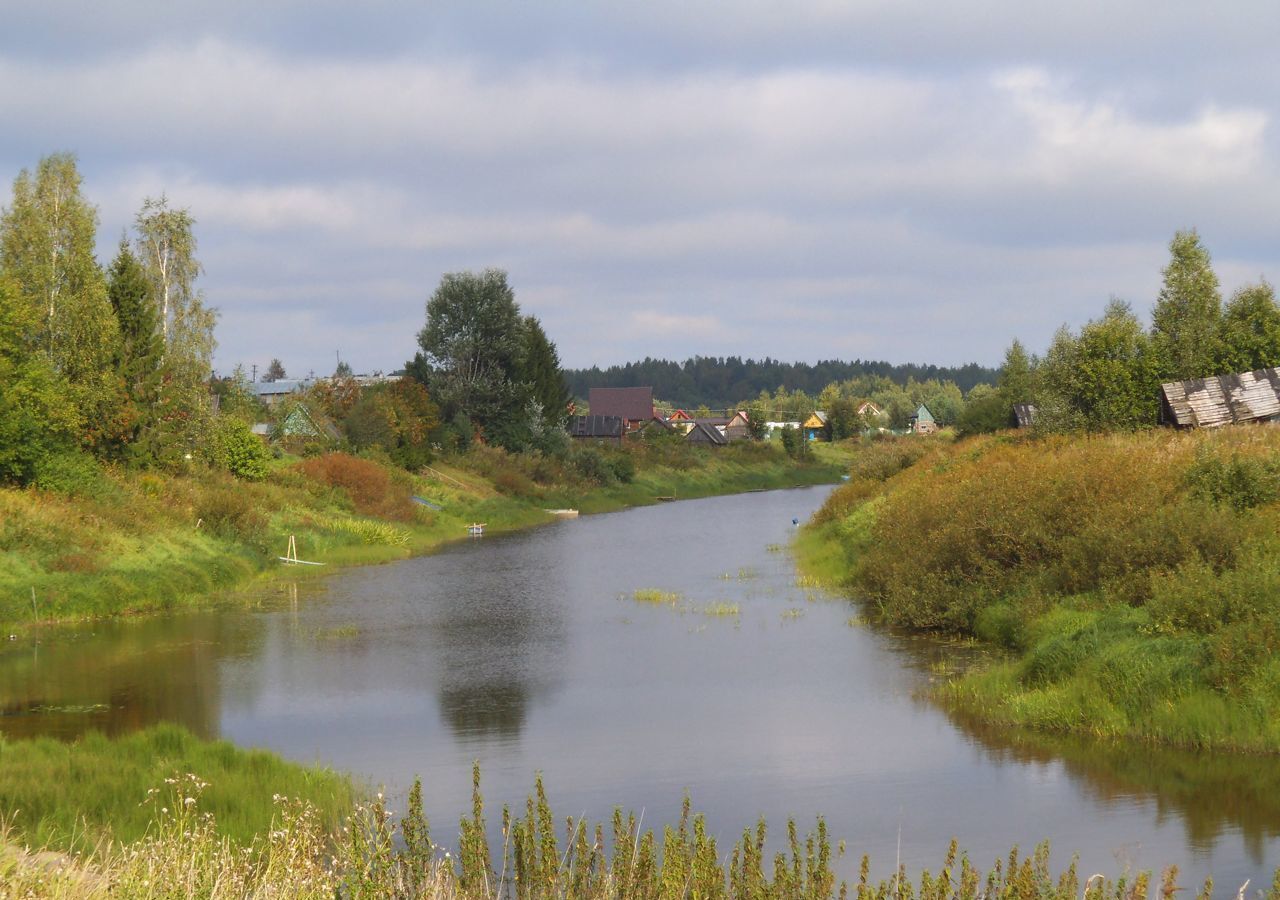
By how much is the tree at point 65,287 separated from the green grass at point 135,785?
84.0ft

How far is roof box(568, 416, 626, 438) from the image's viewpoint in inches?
4744

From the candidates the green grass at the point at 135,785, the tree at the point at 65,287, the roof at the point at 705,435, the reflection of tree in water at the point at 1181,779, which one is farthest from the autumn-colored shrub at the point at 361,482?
the roof at the point at 705,435

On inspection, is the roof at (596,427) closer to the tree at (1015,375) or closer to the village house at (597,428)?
the village house at (597,428)

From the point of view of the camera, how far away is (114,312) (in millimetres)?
43812

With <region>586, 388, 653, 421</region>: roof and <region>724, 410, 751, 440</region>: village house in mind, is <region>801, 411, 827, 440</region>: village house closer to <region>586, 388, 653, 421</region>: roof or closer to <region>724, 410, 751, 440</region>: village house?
<region>724, 410, 751, 440</region>: village house

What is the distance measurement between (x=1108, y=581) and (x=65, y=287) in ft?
114

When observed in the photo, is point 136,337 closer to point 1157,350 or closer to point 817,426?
point 1157,350

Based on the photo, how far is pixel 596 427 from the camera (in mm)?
122062

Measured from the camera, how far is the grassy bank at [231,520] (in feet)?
110

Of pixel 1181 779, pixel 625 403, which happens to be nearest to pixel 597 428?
pixel 625 403

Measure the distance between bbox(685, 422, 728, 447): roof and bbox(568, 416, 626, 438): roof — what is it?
→ 971 centimetres

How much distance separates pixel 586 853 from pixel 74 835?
230 inches

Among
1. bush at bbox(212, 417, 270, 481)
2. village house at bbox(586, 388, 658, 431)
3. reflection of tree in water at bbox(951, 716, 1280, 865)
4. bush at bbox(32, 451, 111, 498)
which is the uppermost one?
village house at bbox(586, 388, 658, 431)

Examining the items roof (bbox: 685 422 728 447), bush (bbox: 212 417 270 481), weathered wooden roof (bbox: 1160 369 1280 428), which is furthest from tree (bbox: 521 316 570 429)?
weathered wooden roof (bbox: 1160 369 1280 428)
